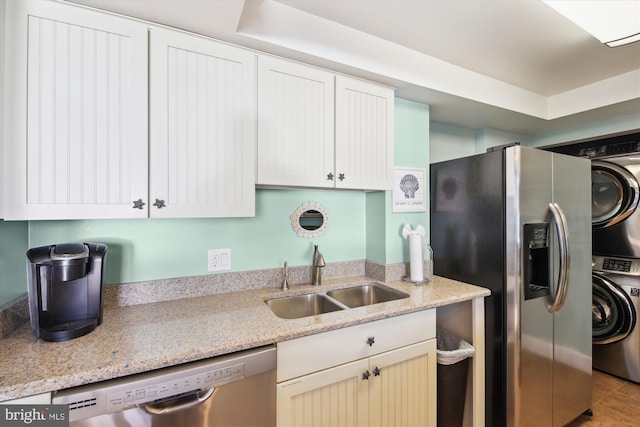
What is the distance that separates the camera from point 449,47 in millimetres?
1709

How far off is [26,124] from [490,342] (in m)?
2.43

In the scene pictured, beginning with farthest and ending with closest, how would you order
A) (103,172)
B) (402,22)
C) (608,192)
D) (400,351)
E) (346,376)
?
(608,192), (402,22), (400,351), (346,376), (103,172)

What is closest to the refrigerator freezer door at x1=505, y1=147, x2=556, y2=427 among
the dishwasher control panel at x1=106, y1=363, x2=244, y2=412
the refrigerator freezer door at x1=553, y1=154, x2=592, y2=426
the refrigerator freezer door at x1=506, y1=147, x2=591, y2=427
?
the refrigerator freezer door at x1=506, y1=147, x2=591, y2=427

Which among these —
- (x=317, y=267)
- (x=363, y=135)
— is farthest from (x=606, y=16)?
(x=317, y=267)

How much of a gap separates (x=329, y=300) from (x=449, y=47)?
172cm

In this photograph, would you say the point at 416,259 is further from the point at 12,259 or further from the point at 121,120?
the point at 12,259

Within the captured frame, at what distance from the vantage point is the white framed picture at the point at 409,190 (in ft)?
6.29

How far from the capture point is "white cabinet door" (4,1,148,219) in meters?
0.98

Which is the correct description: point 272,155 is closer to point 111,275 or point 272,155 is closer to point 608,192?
point 111,275

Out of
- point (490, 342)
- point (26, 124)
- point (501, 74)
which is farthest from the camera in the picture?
point (501, 74)

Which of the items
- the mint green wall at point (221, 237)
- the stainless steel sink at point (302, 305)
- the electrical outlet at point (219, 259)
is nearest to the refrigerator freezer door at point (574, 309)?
the mint green wall at point (221, 237)

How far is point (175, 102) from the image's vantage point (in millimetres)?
1215

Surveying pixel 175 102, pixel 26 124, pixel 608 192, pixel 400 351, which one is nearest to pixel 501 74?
pixel 608 192

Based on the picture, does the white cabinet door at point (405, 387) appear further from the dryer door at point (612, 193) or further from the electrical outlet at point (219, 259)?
the dryer door at point (612, 193)
